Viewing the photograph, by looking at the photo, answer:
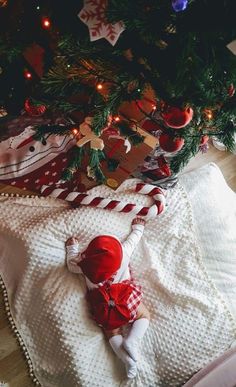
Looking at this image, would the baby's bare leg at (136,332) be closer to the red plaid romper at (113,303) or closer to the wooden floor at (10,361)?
the red plaid romper at (113,303)

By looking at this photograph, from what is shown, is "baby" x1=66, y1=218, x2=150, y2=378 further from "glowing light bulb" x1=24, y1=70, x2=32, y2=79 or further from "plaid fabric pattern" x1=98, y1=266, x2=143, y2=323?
"glowing light bulb" x1=24, y1=70, x2=32, y2=79

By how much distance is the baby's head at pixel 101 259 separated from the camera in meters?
1.43

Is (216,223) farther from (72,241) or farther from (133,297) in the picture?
(72,241)

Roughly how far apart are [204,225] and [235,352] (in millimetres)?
554

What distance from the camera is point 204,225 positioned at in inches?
70.4

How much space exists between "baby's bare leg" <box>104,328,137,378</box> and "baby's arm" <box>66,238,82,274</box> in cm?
27

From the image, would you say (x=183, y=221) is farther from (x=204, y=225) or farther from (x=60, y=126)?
(x=60, y=126)

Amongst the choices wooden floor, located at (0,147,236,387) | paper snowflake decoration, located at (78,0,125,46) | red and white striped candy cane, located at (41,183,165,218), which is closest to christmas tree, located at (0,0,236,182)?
paper snowflake decoration, located at (78,0,125,46)

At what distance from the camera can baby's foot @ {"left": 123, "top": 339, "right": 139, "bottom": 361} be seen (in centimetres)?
146

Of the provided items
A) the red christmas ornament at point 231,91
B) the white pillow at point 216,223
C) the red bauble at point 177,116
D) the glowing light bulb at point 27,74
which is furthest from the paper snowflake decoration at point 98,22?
the white pillow at point 216,223

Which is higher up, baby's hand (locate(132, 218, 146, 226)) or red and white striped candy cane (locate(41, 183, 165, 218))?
red and white striped candy cane (locate(41, 183, 165, 218))

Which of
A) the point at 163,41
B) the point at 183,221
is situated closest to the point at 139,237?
the point at 183,221

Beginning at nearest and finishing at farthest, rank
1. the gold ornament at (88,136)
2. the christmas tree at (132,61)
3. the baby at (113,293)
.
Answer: the christmas tree at (132,61) → the gold ornament at (88,136) → the baby at (113,293)

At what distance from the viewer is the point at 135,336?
58.8 inches
